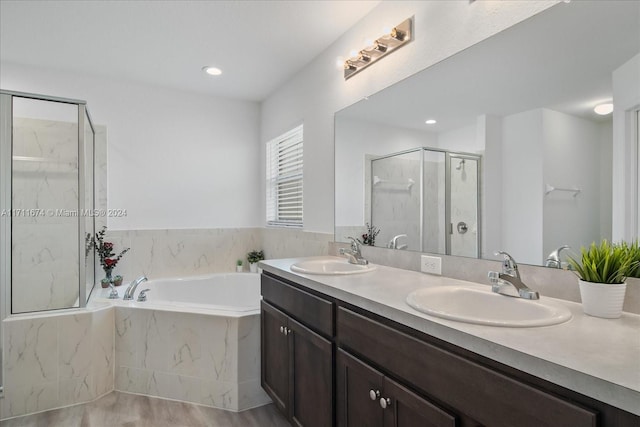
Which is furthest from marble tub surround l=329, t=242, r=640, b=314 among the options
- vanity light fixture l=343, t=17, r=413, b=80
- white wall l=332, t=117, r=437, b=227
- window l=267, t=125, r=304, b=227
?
Answer: window l=267, t=125, r=304, b=227

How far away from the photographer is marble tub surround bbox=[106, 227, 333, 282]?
3.29m

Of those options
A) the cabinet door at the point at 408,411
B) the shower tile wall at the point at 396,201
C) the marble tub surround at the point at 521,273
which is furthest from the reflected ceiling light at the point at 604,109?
the cabinet door at the point at 408,411

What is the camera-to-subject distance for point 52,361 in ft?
7.42

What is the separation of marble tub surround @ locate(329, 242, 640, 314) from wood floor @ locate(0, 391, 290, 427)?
117 cm

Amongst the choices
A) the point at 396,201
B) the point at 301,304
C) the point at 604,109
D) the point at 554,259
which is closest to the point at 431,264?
the point at 396,201

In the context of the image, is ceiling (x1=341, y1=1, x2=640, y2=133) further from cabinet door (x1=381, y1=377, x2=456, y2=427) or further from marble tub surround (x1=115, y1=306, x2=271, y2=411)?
marble tub surround (x1=115, y1=306, x2=271, y2=411)

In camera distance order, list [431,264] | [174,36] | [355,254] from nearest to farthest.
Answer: [431,264], [355,254], [174,36]

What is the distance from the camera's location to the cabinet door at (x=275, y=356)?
1.89 m

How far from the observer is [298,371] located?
1.75 m

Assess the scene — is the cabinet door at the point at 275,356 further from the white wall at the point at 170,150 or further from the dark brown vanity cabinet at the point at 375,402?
Answer: the white wall at the point at 170,150

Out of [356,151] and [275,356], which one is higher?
[356,151]

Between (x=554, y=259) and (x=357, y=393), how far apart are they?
865 mm

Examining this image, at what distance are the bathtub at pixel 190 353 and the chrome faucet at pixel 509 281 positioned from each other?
4.91 ft

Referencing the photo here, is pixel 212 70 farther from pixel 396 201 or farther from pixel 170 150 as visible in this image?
pixel 396 201
